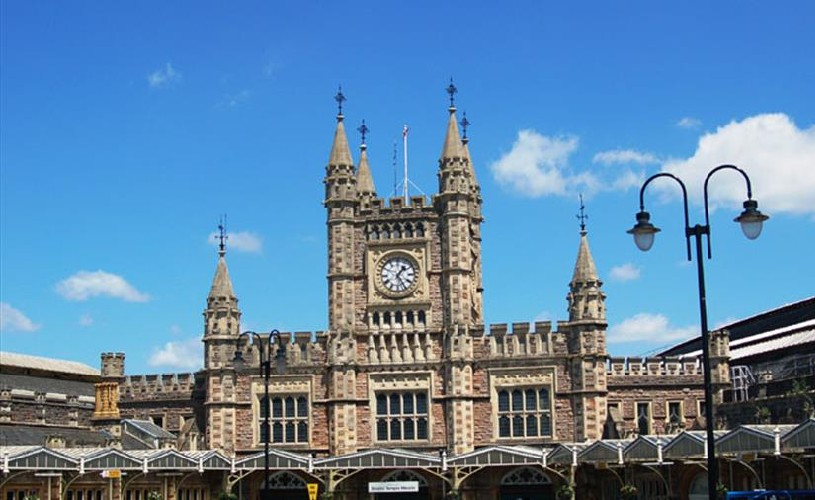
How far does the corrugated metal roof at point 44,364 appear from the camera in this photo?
76.8 metres

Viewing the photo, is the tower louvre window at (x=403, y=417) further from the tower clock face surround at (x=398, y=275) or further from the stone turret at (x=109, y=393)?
the stone turret at (x=109, y=393)

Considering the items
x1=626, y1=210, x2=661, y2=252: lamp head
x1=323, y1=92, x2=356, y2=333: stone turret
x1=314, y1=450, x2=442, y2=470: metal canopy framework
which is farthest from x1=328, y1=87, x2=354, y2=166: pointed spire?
x1=626, y1=210, x2=661, y2=252: lamp head

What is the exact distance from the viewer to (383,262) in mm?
69375

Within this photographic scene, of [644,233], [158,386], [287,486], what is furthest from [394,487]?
[644,233]

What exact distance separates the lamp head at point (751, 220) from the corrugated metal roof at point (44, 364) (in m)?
58.9

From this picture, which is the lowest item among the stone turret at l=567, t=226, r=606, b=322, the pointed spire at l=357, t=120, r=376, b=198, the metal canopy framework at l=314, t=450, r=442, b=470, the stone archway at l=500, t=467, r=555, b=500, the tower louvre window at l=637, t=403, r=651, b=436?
the stone archway at l=500, t=467, r=555, b=500

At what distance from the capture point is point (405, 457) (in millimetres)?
62219

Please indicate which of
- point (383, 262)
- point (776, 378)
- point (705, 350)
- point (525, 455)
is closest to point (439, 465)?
point (525, 455)

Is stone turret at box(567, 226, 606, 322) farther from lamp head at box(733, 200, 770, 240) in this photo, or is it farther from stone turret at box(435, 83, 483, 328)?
lamp head at box(733, 200, 770, 240)

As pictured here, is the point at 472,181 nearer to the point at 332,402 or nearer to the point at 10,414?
the point at 332,402

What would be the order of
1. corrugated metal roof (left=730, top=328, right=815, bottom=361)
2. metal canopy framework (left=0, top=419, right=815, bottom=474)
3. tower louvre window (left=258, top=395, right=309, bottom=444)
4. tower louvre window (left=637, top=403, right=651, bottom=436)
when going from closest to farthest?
metal canopy framework (left=0, top=419, right=815, bottom=474)
tower louvre window (left=637, top=403, right=651, bottom=436)
corrugated metal roof (left=730, top=328, right=815, bottom=361)
tower louvre window (left=258, top=395, right=309, bottom=444)

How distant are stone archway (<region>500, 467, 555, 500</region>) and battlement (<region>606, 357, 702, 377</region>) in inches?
300

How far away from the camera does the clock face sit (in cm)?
6894

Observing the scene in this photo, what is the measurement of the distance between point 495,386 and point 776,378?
49.9 ft
